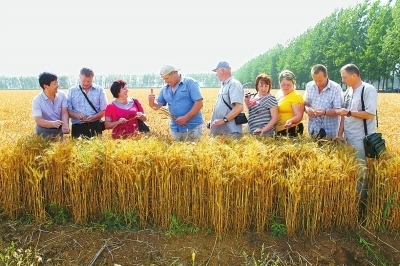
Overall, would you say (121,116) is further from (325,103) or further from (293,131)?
(325,103)

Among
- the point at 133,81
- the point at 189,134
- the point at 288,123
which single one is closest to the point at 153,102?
the point at 189,134

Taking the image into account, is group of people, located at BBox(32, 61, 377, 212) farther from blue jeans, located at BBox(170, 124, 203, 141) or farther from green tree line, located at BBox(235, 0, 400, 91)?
green tree line, located at BBox(235, 0, 400, 91)

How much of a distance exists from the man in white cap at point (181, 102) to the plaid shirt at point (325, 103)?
1582mm

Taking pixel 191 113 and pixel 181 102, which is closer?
pixel 191 113

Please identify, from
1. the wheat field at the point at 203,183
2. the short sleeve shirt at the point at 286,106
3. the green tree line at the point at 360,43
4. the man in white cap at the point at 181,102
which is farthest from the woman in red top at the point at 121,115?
the green tree line at the point at 360,43

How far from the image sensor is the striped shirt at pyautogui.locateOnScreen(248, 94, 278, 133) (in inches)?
190

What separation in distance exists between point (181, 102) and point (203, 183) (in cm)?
169

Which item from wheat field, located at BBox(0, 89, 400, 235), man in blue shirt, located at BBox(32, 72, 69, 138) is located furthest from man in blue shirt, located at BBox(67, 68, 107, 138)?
wheat field, located at BBox(0, 89, 400, 235)

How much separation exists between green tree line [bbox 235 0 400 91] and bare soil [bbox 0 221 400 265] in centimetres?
4007

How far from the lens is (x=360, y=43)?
46781mm

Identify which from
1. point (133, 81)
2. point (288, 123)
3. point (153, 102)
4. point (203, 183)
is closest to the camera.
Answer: point (203, 183)

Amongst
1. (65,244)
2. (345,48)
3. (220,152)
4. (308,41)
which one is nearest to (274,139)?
(220,152)

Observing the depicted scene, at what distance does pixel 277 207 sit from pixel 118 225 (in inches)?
72.0

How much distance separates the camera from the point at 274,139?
176 inches
